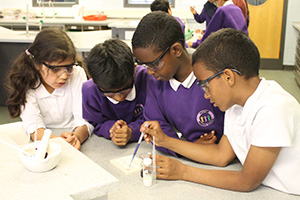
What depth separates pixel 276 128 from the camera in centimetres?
101

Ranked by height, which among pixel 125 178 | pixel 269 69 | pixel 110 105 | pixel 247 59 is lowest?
pixel 269 69

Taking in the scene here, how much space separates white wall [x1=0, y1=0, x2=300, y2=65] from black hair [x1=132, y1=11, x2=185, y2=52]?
4.31 m

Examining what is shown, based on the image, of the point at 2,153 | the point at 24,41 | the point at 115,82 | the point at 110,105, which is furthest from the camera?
the point at 24,41

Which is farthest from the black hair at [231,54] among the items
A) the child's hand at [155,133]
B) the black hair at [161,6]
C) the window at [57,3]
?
the window at [57,3]

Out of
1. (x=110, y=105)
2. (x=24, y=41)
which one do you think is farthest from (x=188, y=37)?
(x=110, y=105)

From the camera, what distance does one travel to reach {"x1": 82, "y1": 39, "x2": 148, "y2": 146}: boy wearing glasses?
1.40 metres

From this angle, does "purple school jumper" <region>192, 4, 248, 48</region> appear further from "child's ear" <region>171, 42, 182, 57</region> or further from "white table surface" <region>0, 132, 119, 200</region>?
"white table surface" <region>0, 132, 119, 200</region>

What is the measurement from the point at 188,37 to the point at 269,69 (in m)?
2.81

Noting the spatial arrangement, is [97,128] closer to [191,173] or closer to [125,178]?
[125,178]

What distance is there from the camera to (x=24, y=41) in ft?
12.1

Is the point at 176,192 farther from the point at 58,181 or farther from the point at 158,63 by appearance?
the point at 158,63

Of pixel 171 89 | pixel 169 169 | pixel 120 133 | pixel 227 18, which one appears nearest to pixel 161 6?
pixel 227 18

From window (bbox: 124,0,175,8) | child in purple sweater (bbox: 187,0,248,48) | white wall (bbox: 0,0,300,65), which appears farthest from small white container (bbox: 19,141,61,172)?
window (bbox: 124,0,175,8)

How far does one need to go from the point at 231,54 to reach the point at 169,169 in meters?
0.45
